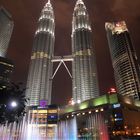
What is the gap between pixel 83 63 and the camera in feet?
458

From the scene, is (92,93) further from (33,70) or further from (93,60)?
(33,70)

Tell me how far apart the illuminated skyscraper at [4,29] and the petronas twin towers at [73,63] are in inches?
1396

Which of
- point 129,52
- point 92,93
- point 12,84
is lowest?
point 12,84

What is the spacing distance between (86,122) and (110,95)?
19.1m

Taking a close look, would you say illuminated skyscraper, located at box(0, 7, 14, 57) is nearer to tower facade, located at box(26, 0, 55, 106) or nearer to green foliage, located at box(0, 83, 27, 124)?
tower facade, located at box(26, 0, 55, 106)


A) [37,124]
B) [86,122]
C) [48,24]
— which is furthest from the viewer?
[48,24]

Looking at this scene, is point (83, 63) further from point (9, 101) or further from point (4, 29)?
point (9, 101)

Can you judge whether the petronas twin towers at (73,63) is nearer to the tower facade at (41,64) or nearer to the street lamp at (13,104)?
the tower facade at (41,64)

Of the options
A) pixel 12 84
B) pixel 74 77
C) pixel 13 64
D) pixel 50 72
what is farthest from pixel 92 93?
pixel 12 84

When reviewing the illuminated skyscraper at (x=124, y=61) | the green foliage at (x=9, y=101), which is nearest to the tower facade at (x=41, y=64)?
the illuminated skyscraper at (x=124, y=61)

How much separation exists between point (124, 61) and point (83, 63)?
32627 mm

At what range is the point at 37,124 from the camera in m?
101

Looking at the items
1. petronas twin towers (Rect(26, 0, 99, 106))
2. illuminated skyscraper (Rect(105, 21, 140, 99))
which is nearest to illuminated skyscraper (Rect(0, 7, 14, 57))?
petronas twin towers (Rect(26, 0, 99, 106))

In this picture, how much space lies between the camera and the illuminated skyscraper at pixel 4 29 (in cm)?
17396
